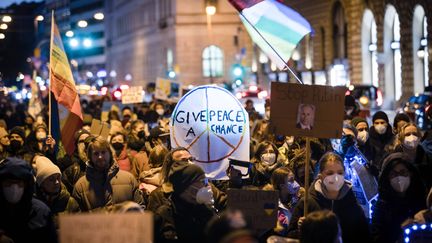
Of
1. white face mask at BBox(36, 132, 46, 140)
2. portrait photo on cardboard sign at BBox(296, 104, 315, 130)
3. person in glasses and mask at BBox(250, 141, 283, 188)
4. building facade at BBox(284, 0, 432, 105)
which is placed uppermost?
building facade at BBox(284, 0, 432, 105)

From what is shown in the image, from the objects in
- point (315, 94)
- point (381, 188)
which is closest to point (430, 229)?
point (381, 188)

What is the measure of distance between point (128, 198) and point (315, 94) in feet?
6.53

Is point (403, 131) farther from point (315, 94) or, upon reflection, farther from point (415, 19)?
point (415, 19)

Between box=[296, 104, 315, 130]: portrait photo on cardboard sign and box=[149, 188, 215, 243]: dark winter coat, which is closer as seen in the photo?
box=[149, 188, 215, 243]: dark winter coat

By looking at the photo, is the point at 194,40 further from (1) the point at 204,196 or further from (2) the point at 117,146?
(1) the point at 204,196

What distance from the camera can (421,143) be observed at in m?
11.8

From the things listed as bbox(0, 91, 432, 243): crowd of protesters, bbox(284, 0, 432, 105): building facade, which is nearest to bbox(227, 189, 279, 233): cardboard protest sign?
bbox(0, 91, 432, 243): crowd of protesters

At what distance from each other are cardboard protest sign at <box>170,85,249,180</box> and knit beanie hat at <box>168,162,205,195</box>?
283cm

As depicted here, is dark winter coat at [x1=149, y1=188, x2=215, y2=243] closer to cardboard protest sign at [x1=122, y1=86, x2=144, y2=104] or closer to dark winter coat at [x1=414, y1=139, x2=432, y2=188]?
dark winter coat at [x1=414, y1=139, x2=432, y2=188]

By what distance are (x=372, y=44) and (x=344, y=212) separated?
4345cm

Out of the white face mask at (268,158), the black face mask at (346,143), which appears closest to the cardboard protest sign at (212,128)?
the white face mask at (268,158)

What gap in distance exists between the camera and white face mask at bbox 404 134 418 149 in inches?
465

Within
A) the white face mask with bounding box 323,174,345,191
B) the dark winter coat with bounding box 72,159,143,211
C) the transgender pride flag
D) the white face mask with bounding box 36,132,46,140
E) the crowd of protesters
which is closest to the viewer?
the crowd of protesters

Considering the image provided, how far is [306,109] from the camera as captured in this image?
328 inches
